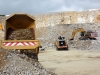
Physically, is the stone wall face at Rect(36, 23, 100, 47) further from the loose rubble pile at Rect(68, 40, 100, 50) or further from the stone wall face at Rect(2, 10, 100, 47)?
the loose rubble pile at Rect(68, 40, 100, 50)

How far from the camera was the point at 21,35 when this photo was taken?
920 centimetres

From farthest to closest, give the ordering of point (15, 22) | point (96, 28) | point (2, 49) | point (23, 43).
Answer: point (96, 28), point (15, 22), point (23, 43), point (2, 49)

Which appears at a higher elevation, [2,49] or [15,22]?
[15,22]

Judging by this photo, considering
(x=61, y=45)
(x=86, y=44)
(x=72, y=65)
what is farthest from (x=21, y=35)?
(x=86, y=44)

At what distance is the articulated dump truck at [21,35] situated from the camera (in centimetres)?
795

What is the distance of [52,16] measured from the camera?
45219 millimetres

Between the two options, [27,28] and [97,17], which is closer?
[27,28]

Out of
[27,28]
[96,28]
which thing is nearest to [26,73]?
[27,28]

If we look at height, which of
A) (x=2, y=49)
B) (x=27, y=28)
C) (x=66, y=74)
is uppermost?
(x=27, y=28)

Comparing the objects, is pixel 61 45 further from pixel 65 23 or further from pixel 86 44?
pixel 65 23

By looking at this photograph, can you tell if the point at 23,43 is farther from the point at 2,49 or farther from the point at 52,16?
the point at 52,16

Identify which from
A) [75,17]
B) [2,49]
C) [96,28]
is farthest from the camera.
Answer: [75,17]

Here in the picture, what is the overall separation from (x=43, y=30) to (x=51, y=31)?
271cm

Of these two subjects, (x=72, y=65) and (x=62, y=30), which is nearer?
(x=72, y=65)
